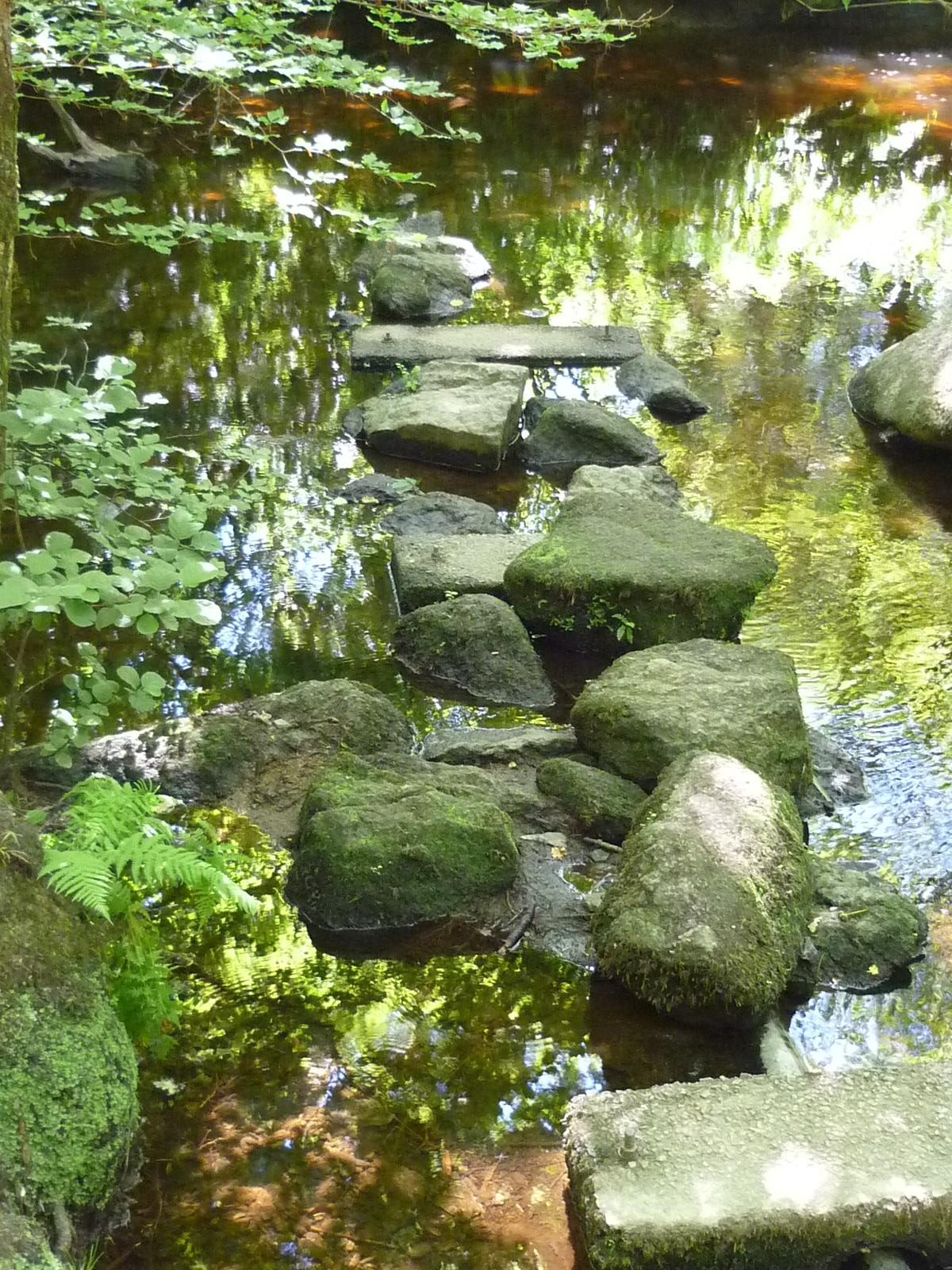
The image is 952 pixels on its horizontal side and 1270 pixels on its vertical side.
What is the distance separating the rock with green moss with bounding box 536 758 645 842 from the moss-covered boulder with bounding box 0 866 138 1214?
5.08 feet

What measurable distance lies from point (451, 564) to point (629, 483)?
3.57 ft

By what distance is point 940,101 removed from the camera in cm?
1320

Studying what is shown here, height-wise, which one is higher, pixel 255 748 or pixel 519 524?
pixel 255 748

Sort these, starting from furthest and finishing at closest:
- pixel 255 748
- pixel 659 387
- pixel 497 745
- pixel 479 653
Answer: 1. pixel 659 387
2. pixel 479 653
3. pixel 497 745
4. pixel 255 748

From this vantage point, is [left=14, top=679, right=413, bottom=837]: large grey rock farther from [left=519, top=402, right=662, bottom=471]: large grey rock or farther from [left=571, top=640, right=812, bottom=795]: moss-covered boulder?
[left=519, top=402, right=662, bottom=471]: large grey rock

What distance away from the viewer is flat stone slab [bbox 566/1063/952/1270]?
230cm

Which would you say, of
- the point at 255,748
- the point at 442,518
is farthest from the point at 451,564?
the point at 255,748

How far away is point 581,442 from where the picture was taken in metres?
6.01

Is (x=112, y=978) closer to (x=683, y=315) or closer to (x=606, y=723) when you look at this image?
(x=606, y=723)

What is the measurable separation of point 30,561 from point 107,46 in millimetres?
2407

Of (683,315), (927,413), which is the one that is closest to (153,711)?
(927,413)

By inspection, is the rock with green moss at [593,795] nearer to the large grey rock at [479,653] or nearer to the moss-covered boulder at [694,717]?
the moss-covered boulder at [694,717]

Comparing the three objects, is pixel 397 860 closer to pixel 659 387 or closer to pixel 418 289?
pixel 659 387

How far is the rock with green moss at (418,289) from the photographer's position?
7.45m
